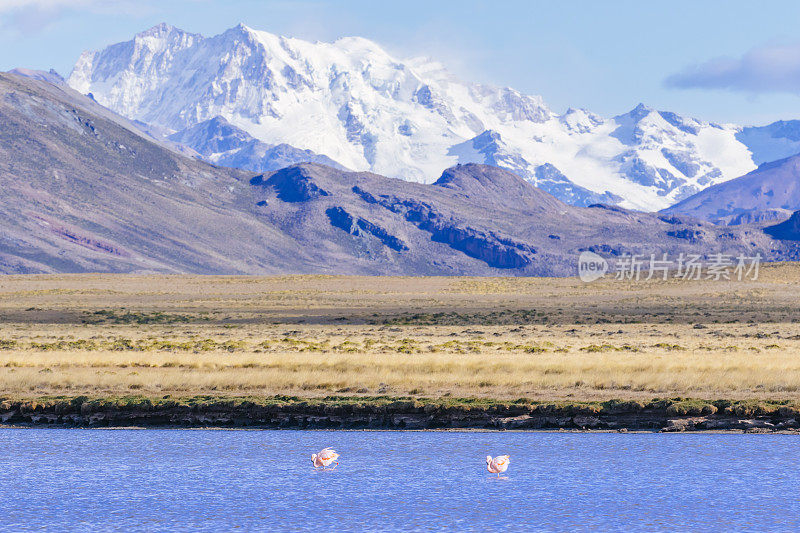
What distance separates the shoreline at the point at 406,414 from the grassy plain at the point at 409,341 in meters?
2.42

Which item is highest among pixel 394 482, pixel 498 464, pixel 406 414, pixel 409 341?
pixel 409 341

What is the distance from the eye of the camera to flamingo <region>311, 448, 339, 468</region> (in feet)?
85.7

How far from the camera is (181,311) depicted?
110250mm

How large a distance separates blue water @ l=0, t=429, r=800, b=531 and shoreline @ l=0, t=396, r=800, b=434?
41.1 inches

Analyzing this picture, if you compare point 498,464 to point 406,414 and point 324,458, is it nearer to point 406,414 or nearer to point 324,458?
point 324,458

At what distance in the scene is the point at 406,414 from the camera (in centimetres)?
3409

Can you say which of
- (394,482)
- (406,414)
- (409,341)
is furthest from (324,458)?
(409,341)

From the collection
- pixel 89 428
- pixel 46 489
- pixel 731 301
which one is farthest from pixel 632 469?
pixel 731 301

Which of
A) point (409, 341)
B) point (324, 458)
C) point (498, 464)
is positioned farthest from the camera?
point (409, 341)

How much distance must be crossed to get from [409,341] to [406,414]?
32.7 metres

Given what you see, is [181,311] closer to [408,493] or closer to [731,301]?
[731,301]

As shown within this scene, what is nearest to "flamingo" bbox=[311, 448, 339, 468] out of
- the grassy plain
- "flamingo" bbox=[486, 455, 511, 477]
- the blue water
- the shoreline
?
the blue water

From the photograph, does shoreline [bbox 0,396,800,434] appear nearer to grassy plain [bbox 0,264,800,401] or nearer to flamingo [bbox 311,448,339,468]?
grassy plain [bbox 0,264,800,401]

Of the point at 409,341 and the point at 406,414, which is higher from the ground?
the point at 409,341
